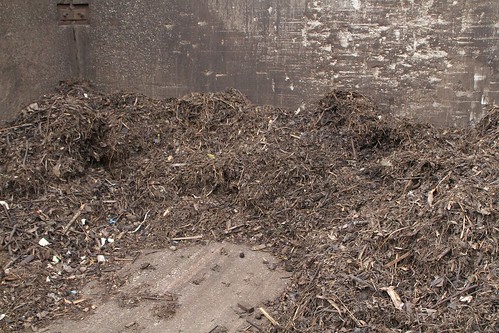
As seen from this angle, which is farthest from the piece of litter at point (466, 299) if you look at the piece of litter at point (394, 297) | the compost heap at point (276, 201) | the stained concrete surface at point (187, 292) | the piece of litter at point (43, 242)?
the piece of litter at point (43, 242)

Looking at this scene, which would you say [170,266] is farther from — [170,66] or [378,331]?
[170,66]

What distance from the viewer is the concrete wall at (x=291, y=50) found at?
5.64 m

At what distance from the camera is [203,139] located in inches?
227

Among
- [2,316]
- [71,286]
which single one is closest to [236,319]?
[71,286]

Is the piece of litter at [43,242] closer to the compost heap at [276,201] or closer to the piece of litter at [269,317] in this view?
the compost heap at [276,201]

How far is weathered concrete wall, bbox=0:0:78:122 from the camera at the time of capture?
5.48m

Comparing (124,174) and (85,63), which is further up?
(85,63)

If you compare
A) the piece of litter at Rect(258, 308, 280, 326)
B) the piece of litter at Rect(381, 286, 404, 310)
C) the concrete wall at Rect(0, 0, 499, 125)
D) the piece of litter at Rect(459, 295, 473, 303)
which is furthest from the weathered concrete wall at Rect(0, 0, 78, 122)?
the piece of litter at Rect(459, 295, 473, 303)

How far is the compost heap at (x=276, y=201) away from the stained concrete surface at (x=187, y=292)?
5.6 inches

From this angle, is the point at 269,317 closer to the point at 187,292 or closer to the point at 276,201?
the point at 187,292

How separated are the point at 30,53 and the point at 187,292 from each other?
3351mm

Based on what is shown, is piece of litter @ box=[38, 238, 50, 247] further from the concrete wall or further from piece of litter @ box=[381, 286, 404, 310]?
piece of litter @ box=[381, 286, 404, 310]

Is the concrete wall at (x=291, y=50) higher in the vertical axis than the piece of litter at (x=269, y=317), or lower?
higher

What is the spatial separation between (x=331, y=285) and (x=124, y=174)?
278 cm
